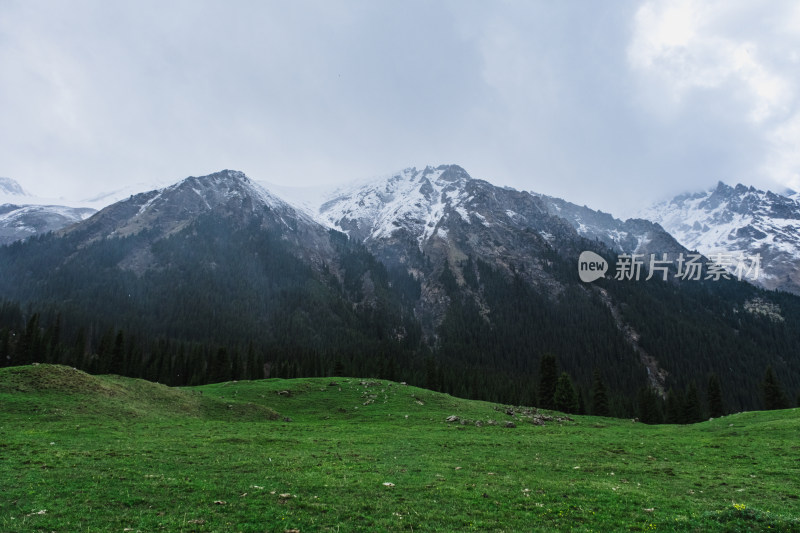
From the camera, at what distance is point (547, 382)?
93.4m

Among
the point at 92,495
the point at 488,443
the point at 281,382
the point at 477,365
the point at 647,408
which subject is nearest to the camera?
the point at 92,495

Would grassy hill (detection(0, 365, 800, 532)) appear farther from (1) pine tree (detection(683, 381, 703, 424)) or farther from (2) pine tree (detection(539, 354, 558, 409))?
(1) pine tree (detection(683, 381, 703, 424))

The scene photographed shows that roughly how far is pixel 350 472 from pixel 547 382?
8167cm

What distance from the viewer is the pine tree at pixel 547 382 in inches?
3615

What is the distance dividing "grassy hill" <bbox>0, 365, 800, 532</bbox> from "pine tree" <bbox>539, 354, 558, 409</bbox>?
44917 millimetres

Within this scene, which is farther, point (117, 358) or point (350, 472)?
point (117, 358)

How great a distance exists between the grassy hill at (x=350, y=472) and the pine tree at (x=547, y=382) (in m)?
44.9

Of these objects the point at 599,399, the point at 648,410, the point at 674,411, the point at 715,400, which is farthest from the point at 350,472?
the point at 715,400

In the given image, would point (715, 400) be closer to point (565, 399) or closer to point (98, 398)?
point (565, 399)

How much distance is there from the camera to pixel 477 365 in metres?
196

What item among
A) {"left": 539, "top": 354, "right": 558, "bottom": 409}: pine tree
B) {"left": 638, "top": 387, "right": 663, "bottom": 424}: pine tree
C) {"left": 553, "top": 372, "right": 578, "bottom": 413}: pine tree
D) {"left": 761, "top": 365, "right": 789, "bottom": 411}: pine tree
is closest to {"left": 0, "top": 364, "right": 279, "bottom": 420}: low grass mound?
{"left": 553, "top": 372, "right": 578, "bottom": 413}: pine tree

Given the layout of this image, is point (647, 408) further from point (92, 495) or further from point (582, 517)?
point (92, 495)

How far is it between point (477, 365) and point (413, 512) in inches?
7426

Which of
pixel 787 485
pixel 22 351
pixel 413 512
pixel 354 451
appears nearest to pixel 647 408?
pixel 787 485
